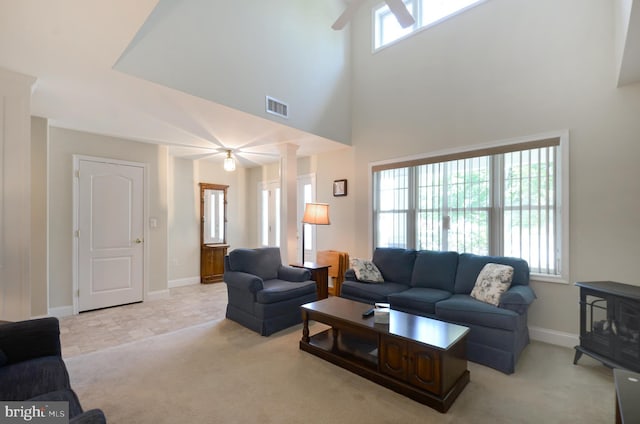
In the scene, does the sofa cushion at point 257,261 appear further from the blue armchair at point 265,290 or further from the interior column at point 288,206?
the interior column at point 288,206

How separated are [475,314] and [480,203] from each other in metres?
1.53

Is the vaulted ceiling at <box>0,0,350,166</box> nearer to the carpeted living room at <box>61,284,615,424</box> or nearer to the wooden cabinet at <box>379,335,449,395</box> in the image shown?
the carpeted living room at <box>61,284,615,424</box>

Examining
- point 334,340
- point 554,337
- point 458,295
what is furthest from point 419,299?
point 554,337

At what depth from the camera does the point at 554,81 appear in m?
3.19

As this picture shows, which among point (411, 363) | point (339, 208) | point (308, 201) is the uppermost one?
point (308, 201)

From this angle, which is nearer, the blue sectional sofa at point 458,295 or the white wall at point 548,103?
the blue sectional sofa at point 458,295

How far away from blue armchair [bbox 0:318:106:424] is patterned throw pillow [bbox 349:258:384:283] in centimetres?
294

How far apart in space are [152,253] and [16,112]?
2702 millimetres

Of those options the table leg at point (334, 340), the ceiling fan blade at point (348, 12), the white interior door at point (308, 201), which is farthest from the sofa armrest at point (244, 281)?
the ceiling fan blade at point (348, 12)

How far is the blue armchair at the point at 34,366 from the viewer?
1.39 metres

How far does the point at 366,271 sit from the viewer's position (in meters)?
3.90

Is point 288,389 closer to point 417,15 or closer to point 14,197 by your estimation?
point 14,197

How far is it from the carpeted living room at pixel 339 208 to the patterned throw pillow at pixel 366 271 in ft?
0.09

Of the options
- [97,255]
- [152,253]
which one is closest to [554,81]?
[152,253]
